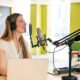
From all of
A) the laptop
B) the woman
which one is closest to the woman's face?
the woman

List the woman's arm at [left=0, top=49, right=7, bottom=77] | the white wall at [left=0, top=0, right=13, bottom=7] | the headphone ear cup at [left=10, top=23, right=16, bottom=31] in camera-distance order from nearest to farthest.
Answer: the woman's arm at [left=0, top=49, right=7, bottom=77] < the headphone ear cup at [left=10, top=23, right=16, bottom=31] < the white wall at [left=0, top=0, right=13, bottom=7]

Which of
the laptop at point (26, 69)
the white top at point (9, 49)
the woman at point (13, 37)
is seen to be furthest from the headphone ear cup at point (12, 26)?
the laptop at point (26, 69)

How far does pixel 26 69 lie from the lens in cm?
101

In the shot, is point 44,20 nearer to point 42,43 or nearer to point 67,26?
point 67,26

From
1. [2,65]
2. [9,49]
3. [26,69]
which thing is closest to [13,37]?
[9,49]

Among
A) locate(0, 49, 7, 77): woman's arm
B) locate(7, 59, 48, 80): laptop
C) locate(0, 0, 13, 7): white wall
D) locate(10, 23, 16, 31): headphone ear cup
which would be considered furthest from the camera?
locate(0, 0, 13, 7): white wall

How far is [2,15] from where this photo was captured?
5.83 meters

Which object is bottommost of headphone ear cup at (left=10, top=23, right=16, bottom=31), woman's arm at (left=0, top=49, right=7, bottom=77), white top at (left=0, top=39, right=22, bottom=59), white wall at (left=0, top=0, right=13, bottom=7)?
woman's arm at (left=0, top=49, right=7, bottom=77)

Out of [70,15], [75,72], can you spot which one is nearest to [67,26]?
[70,15]

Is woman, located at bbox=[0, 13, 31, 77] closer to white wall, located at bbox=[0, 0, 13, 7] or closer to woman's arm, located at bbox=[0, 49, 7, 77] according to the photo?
woman's arm, located at bbox=[0, 49, 7, 77]

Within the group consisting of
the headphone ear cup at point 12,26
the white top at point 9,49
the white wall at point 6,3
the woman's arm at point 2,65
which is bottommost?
the woman's arm at point 2,65

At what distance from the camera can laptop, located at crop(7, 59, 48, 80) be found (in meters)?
0.99

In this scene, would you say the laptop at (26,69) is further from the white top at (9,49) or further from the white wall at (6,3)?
the white wall at (6,3)

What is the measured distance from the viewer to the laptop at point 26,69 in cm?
99
